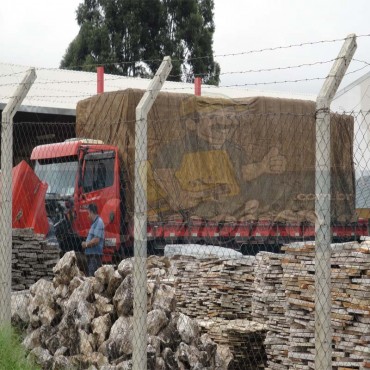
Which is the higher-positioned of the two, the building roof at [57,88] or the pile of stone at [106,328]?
the building roof at [57,88]

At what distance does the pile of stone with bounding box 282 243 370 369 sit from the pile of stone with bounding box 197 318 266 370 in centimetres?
175

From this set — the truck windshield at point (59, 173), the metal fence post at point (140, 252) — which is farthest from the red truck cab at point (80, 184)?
the metal fence post at point (140, 252)

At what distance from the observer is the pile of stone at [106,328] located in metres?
7.99

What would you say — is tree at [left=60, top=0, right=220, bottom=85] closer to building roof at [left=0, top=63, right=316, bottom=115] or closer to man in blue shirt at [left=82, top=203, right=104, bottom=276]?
building roof at [left=0, top=63, right=316, bottom=115]

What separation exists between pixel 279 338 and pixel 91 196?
32.7 feet

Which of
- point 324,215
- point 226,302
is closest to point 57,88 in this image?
point 226,302

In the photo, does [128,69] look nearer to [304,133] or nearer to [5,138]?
[304,133]

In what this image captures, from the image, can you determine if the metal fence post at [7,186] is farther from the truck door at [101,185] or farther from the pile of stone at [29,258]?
the truck door at [101,185]

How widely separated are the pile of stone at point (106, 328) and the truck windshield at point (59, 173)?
9.15m

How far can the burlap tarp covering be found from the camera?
18.6 metres

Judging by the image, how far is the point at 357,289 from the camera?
7453mm

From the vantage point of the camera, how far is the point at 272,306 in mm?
9375

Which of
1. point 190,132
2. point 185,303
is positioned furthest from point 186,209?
point 185,303

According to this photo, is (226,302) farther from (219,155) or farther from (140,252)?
(219,155)
